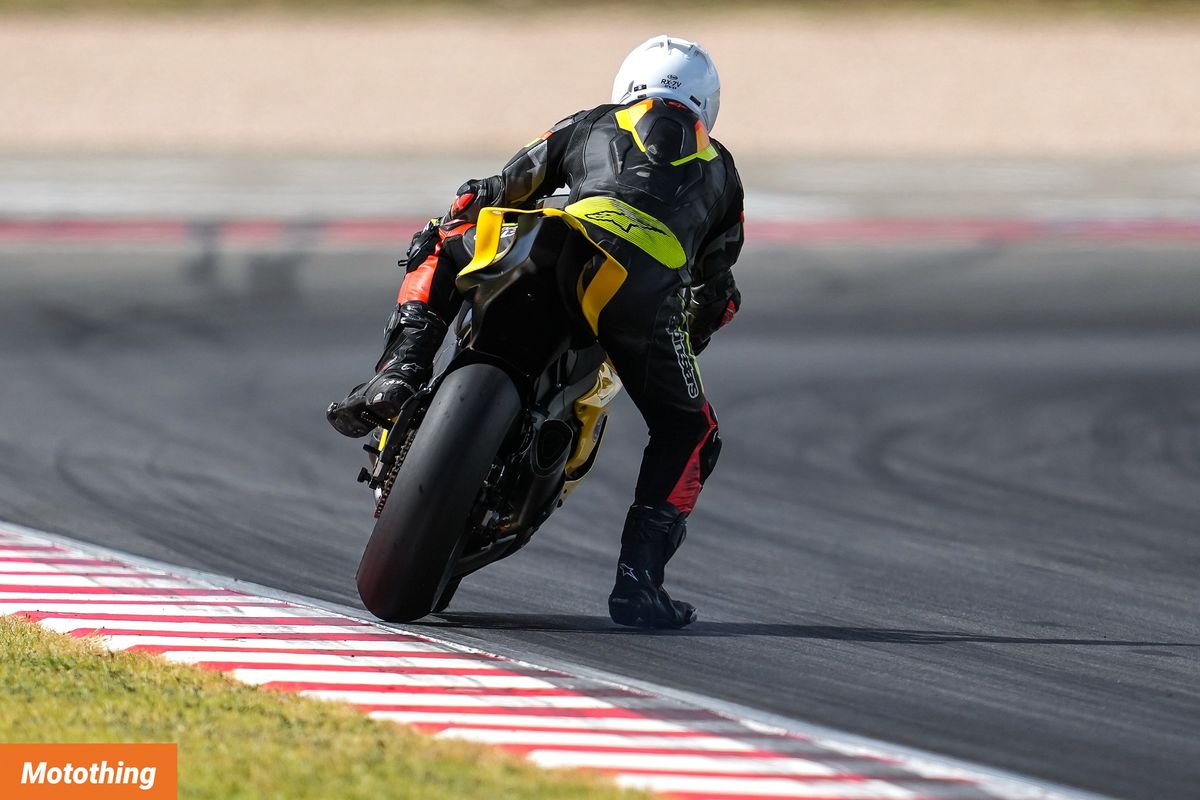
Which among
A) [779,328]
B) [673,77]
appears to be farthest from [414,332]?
[779,328]

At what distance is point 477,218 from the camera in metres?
6.24

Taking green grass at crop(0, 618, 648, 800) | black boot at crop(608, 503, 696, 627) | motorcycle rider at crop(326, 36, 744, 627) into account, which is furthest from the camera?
black boot at crop(608, 503, 696, 627)

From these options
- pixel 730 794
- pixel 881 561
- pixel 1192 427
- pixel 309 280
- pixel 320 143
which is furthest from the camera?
pixel 320 143

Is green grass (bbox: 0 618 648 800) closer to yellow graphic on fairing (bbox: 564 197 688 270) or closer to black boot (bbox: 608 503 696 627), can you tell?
black boot (bbox: 608 503 696 627)

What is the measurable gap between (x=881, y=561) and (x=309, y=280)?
8.63m

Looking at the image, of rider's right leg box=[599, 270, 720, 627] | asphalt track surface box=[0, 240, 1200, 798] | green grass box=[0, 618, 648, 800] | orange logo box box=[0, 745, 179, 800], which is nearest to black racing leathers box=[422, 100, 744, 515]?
rider's right leg box=[599, 270, 720, 627]

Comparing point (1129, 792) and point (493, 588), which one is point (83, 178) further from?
point (1129, 792)

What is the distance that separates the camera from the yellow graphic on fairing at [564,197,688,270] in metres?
6.15

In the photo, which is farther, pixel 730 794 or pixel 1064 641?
pixel 1064 641

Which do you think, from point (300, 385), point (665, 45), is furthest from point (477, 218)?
point (300, 385)

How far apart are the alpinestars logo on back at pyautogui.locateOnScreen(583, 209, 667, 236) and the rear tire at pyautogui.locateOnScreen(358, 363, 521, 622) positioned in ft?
2.18

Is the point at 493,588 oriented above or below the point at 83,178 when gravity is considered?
below

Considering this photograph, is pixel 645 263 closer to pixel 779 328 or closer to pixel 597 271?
pixel 597 271

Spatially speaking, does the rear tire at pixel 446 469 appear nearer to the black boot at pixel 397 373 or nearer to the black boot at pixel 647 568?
the black boot at pixel 397 373
